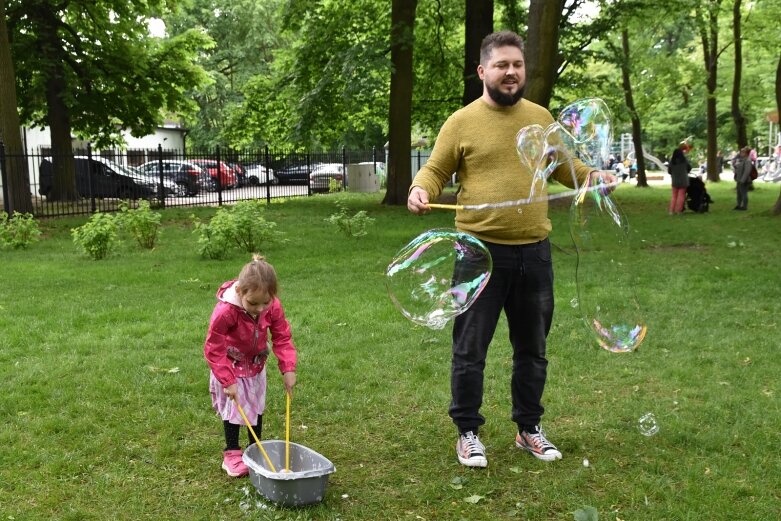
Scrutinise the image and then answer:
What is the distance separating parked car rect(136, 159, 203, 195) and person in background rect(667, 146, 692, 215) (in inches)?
569

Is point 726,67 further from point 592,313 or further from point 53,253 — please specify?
point 592,313

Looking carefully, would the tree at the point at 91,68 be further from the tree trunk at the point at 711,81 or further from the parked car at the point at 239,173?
the tree trunk at the point at 711,81

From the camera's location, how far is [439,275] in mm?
3805

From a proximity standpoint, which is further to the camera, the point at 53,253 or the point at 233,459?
the point at 53,253

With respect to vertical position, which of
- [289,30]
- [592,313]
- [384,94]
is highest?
[289,30]

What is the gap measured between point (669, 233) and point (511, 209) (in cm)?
1061

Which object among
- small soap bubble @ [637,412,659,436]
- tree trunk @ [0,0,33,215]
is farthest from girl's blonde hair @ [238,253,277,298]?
tree trunk @ [0,0,33,215]

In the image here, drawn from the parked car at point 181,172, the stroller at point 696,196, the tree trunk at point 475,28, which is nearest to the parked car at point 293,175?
the parked car at point 181,172

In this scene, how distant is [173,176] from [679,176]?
1565 cm

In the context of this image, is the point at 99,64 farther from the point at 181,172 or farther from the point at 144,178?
the point at 181,172

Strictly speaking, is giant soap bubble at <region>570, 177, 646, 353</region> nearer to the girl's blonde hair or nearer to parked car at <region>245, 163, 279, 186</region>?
the girl's blonde hair

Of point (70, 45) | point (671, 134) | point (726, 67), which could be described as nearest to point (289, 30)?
point (70, 45)

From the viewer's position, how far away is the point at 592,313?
164 inches

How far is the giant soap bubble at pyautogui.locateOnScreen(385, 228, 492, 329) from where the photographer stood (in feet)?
11.8
